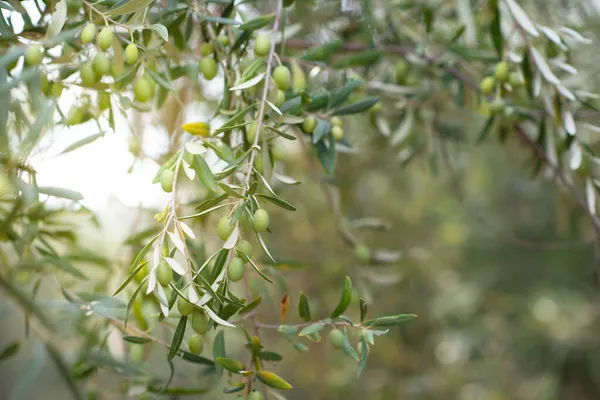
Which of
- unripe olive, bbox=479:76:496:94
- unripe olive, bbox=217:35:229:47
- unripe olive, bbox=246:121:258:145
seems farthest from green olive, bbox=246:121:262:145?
unripe olive, bbox=479:76:496:94

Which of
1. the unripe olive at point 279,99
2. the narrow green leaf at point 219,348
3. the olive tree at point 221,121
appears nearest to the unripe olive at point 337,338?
the olive tree at point 221,121

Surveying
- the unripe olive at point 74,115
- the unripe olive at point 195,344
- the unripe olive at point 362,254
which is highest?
the unripe olive at point 74,115

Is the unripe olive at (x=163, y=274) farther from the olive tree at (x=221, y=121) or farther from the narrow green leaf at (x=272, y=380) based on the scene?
the narrow green leaf at (x=272, y=380)

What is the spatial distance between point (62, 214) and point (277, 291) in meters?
0.86

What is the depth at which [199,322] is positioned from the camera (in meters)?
0.46

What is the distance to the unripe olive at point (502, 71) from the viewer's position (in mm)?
685

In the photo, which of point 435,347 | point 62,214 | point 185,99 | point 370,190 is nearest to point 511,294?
point 435,347

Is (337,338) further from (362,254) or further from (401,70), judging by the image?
(401,70)

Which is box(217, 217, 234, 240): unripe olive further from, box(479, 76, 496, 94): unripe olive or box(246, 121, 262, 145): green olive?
box(479, 76, 496, 94): unripe olive

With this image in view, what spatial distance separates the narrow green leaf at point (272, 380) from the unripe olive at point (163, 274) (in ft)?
0.49

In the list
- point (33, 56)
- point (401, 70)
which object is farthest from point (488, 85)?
point (33, 56)

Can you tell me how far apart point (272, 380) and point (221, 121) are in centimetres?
32

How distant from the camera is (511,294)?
2090mm

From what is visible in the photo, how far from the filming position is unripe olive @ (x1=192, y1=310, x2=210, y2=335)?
0.46 m
